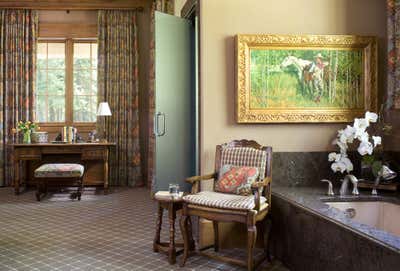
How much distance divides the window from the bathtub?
5189mm

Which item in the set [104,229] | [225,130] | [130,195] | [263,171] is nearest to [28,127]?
[130,195]

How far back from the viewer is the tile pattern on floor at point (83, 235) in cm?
323

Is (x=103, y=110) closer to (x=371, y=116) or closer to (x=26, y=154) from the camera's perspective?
(x=26, y=154)

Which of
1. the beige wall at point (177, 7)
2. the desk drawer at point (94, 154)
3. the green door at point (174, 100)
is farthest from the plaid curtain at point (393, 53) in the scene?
the desk drawer at point (94, 154)

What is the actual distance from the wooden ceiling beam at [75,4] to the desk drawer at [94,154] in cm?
262

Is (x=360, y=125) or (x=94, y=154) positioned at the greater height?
(x=360, y=125)

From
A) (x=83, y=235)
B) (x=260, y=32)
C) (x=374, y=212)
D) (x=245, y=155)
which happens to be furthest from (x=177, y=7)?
(x=374, y=212)

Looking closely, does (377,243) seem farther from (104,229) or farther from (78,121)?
(78,121)

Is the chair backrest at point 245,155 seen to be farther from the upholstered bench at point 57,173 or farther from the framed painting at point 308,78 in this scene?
the upholstered bench at point 57,173

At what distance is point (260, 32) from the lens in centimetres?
392

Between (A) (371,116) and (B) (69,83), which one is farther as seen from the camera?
(B) (69,83)

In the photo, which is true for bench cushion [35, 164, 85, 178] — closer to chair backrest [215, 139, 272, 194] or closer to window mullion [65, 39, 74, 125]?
window mullion [65, 39, 74, 125]

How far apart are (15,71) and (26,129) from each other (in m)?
1.16

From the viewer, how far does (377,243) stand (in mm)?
2074
